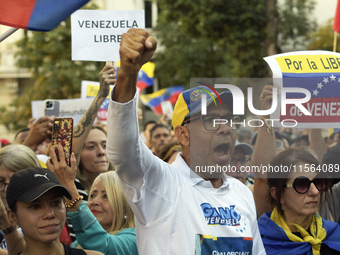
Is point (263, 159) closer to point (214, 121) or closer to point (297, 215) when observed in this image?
point (297, 215)

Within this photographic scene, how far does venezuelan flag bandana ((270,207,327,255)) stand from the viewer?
117 inches

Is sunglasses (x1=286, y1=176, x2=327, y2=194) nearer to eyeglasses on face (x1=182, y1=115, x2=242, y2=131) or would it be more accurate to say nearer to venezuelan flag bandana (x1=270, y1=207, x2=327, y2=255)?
venezuelan flag bandana (x1=270, y1=207, x2=327, y2=255)

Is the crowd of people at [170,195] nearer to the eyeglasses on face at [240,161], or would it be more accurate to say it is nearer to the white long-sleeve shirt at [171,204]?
the white long-sleeve shirt at [171,204]

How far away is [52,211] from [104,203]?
2.46ft

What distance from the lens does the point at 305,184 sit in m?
3.03

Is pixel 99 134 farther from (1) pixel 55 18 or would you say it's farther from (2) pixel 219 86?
(2) pixel 219 86

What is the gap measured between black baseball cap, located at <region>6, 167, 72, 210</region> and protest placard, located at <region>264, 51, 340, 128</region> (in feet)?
5.07

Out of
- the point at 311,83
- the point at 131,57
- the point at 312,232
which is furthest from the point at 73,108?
the point at 131,57

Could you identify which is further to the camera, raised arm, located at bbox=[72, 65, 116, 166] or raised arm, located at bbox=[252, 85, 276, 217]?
raised arm, located at bbox=[72, 65, 116, 166]

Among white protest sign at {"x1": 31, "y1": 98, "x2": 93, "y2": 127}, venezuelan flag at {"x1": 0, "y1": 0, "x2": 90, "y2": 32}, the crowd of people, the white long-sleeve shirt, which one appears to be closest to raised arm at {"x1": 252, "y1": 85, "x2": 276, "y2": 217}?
the crowd of people

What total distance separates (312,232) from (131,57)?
1819 mm

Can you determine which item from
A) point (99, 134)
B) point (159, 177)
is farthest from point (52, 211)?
point (99, 134)

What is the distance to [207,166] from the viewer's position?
2.49 metres

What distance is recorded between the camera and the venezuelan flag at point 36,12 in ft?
10.1
